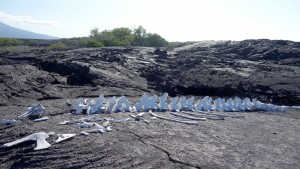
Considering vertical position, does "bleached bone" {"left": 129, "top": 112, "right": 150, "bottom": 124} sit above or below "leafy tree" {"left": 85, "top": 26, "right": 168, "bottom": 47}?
below

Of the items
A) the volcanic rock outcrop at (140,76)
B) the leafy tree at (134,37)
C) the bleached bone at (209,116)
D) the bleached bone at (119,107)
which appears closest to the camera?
the bleached bone at (119,107)

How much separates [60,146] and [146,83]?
32.1 feet

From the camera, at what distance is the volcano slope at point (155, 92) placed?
541 cm

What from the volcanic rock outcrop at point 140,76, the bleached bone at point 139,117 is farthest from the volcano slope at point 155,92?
the bleached bone at point 139,117

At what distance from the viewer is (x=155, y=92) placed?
1390 cm

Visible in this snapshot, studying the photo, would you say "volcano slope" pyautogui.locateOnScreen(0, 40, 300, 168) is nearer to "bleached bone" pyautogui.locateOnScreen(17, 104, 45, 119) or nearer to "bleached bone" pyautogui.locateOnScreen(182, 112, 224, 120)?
"bleached bone" pyautogui.locateOnScreen(182, 112, 224, 120)

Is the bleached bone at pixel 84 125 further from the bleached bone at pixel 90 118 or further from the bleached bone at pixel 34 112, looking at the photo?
the bleached bone at pixel 34 112

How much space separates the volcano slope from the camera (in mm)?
5410

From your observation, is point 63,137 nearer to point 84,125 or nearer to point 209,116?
point 84,125

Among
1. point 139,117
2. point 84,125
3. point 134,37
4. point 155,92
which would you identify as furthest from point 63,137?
point 134,37

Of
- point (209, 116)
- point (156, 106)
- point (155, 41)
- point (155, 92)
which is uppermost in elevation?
point (155, 41)

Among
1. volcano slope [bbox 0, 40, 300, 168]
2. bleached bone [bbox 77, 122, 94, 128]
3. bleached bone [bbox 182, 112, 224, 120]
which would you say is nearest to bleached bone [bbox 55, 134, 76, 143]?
volcano slope [bbox 0, 40, 300, 168]

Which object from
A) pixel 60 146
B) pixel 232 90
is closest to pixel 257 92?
pixel 232 90

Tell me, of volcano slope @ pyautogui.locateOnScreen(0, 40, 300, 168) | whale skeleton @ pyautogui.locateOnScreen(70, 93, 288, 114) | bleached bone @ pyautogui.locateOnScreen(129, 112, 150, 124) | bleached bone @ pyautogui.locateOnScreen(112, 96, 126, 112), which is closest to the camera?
volcano slope @ pyautogui.locateOnScreen(0, 40, 300, 168)
